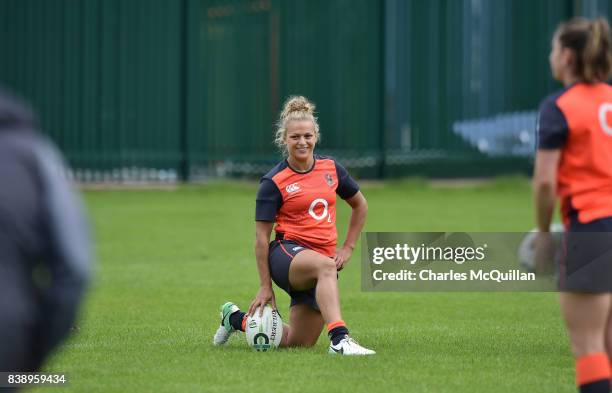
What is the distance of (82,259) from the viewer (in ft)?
9.61

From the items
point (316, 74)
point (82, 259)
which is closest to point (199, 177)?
point (316, 74)

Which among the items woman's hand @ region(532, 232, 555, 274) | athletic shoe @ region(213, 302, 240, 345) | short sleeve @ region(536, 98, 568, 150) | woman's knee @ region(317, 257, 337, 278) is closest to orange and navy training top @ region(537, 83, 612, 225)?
short sleeve @ region(536, 98, 568, 150)

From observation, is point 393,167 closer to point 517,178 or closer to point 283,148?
point 517,178

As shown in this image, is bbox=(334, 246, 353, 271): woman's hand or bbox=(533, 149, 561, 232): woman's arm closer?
bbox=(533, 149, 561, 232): woman's arm

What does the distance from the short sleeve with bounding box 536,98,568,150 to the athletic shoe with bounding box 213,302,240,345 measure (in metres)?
3.16

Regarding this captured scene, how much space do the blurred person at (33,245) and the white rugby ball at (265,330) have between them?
170 inches

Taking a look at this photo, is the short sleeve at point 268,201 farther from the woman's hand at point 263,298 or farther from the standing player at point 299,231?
the woman's hand at point 263,298

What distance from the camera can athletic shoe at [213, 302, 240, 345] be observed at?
296 inches

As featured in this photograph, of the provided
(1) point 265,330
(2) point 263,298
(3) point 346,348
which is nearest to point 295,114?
(2) point 263,298

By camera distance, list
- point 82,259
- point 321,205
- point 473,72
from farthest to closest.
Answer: point 473,72, point 321,205, point 82,259

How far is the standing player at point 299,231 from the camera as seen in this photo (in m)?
7.18

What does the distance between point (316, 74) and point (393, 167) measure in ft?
7.64

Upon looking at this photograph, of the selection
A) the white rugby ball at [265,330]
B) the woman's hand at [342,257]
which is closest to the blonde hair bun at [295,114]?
the woman's hand at [342,257]

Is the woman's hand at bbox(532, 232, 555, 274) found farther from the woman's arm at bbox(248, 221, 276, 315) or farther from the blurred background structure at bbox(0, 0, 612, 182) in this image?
the blurred background structure at bbox(0, 0, 612, 182)
